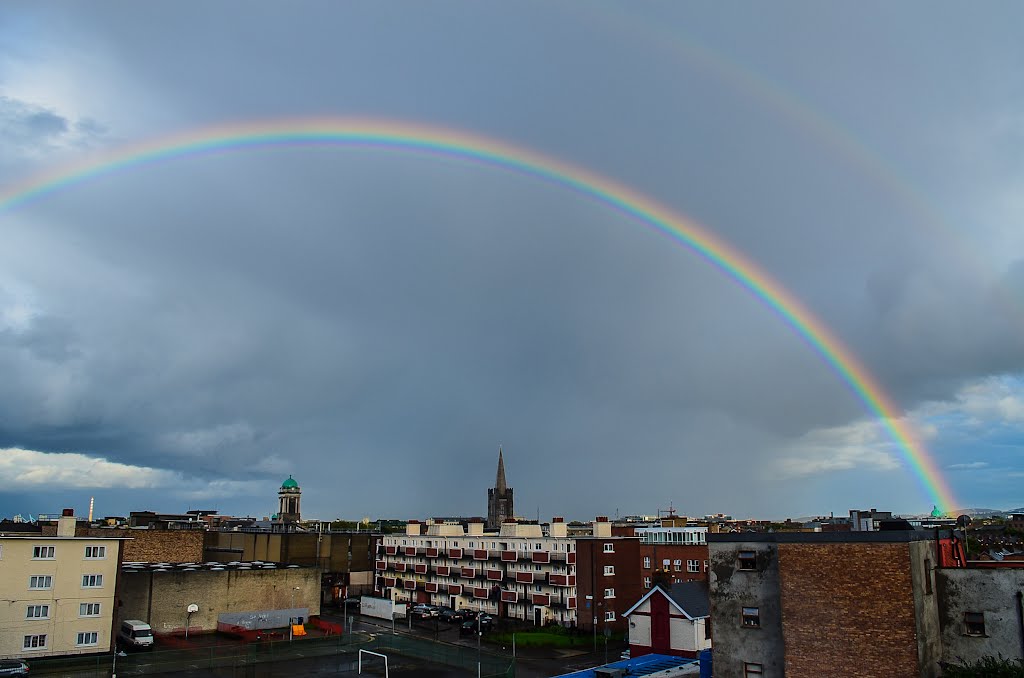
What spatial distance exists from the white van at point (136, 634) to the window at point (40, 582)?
29.3ft

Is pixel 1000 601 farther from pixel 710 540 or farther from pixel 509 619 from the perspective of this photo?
pixel 509 619

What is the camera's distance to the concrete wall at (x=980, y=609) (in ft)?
107

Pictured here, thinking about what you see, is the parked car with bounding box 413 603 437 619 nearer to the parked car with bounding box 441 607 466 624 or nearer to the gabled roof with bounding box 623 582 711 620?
the parked car with bounding box 441 607 466 624

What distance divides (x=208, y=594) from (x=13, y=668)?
78.7 feet

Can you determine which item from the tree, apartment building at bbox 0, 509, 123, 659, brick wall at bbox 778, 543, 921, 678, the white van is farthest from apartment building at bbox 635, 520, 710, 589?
brick wall at bbox 778, 543, 921, 678

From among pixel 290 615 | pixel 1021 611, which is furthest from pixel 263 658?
pixel 1021 611

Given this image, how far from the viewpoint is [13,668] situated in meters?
50.8

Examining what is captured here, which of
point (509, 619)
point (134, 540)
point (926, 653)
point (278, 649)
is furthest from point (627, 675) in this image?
point (134, 540)

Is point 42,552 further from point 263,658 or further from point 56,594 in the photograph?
point 263,658

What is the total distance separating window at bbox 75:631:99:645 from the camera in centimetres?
6014

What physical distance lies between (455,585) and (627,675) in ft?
167

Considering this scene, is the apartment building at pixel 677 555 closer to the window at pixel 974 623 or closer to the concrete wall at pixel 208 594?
the concrete wall at pixel 208 594

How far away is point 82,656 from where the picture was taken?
5825cm

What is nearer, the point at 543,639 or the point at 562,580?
the point at 543,639
